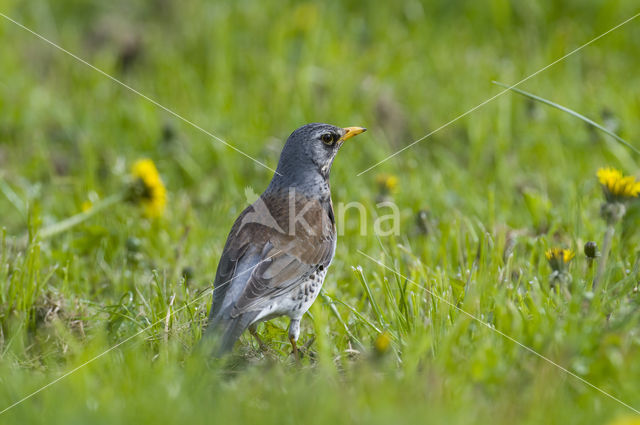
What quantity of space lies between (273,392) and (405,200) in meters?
2.91

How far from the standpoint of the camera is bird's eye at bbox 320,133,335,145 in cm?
439

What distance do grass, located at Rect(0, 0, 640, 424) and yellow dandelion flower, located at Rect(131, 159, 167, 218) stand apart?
177 mm

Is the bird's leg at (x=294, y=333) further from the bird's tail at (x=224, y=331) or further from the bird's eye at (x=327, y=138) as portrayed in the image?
the bird's eye at (x=327, y=138)

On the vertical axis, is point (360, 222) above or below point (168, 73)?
below

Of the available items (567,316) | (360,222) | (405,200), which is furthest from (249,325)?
(405,200)

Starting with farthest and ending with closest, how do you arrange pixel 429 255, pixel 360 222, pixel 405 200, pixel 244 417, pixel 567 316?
pixel 405 200
pixel 360 222
pixel 429 255
pixel 567 316
pixel 244 417

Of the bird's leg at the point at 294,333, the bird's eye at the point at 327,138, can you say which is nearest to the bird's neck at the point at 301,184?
the bird's eye at the point at 327,138

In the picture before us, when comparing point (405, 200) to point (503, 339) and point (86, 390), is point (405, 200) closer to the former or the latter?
point (503, 339)

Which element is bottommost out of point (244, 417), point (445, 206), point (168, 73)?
point (445, 206)

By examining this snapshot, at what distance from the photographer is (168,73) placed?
24.5ft

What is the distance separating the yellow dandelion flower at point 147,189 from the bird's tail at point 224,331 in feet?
5.43

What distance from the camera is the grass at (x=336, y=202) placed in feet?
10.1

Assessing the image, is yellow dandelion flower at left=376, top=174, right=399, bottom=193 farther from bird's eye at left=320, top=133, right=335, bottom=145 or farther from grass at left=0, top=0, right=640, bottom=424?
bird's eye at left=320, top=133, right=335, bottom=145

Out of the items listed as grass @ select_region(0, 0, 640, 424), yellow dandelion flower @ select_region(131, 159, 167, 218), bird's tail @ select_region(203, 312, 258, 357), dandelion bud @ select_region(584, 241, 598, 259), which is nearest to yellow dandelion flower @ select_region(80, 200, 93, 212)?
grass @ select_region(0, 0, 640, 424)
